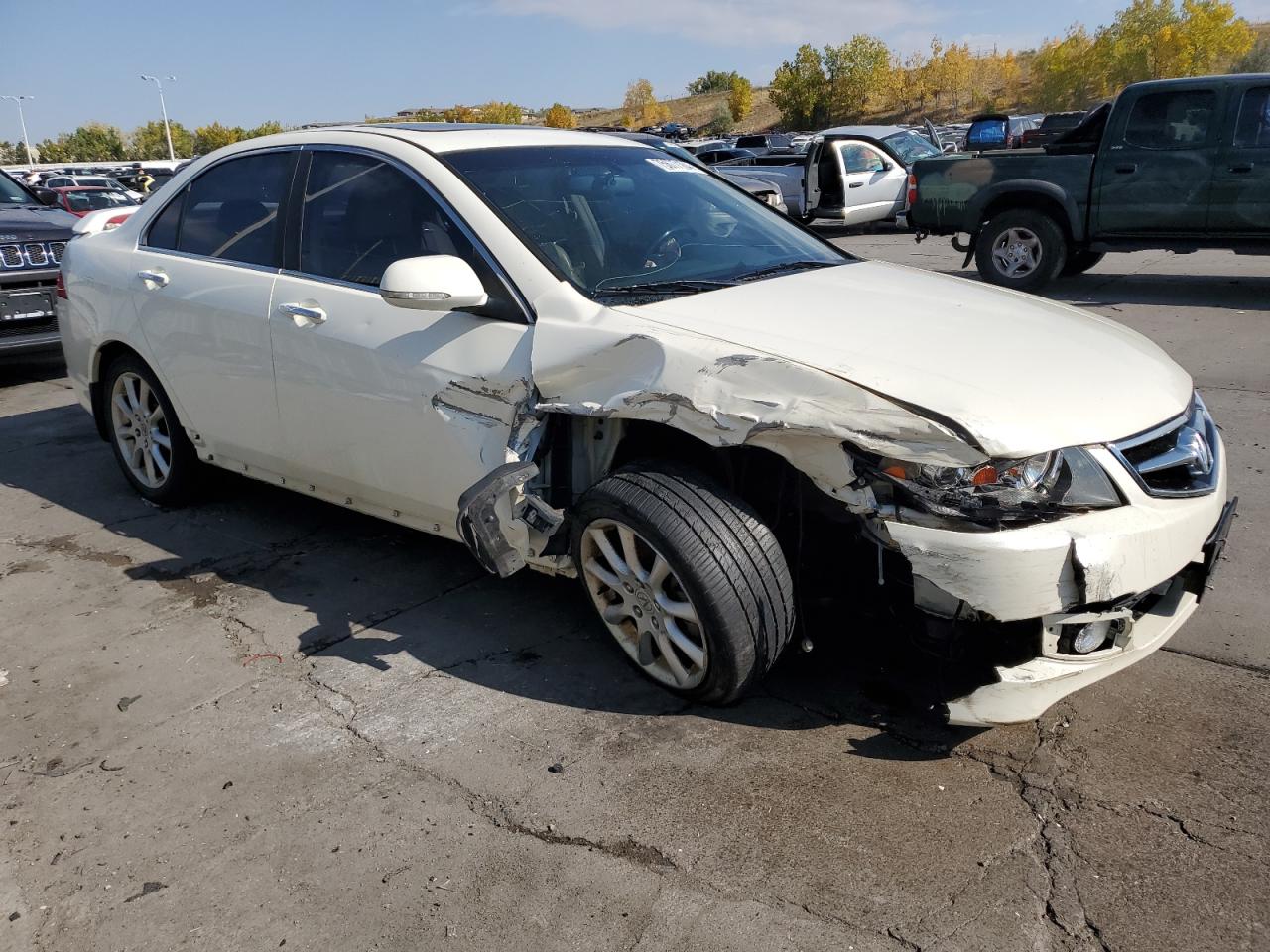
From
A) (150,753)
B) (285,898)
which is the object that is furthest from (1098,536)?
(150,753)

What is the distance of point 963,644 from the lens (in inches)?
109

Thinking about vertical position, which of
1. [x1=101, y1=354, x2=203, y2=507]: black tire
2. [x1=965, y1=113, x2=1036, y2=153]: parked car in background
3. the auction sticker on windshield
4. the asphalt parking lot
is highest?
[x1=965, y1=113, x2=1036, y2=153]: parked car in background

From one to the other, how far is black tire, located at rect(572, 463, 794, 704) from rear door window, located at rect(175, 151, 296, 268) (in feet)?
6.91

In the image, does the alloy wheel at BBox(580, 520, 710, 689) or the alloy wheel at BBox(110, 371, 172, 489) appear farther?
the alloy wheel at BBox(110, 371, 172, 489)

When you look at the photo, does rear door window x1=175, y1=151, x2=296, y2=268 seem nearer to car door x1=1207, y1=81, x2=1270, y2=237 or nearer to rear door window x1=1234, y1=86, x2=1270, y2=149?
car door x1=1207, y1=81, x2=1270, y2=237

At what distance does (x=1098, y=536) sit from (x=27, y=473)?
582 cm

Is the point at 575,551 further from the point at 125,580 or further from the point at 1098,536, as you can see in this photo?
the point at 125,580

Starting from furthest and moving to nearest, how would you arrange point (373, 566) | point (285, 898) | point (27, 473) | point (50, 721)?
point (27, 473) < point (373, 566) < point (50, 721) < point (285, 898)

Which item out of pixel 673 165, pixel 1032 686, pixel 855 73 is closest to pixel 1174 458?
pixel 1032 686

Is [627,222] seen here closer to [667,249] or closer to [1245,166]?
[667,249]

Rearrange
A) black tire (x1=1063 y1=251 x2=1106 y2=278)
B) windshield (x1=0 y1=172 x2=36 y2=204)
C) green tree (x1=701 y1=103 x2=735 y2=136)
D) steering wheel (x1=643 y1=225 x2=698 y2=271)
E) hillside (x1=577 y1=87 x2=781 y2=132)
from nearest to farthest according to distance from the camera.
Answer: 1. steering wheel (x1=643 y1=225 x2=698 y2=271)
2. windshield (x1=0 y1=172 x2=36 y2=204)
3. black tire (x1=1063 y1=251 x2=1106 y2=278)
4. green tree (x1=701 y1=103 x2=735 y2=136)
5. hillside (x1=577 y1=87 x2=781 y2=132)

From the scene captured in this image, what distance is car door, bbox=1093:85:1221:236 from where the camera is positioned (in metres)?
9.59

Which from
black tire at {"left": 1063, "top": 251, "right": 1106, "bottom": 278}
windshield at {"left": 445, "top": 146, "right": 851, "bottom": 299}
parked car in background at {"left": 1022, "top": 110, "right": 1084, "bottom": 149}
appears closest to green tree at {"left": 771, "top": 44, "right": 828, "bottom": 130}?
parked car in background at {"left": 1022, "top": 110, "right": 1084, "bottom": 149}

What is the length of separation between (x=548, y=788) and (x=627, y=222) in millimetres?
2031
